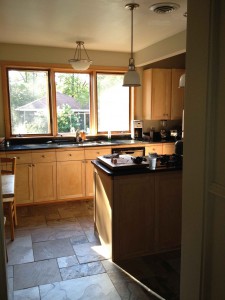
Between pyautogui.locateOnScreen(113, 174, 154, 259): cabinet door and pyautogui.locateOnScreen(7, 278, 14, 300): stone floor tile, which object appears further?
pyautogui.locateOnScreen(113, 174, 154, 259): cabinet door

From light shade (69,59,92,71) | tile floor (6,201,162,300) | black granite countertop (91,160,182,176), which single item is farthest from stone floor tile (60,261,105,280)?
light shade (69,59,92,71)

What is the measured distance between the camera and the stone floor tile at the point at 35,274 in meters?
2.47

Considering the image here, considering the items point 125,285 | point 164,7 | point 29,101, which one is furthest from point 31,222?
point 164,7

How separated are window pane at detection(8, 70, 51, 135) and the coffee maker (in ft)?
5.15

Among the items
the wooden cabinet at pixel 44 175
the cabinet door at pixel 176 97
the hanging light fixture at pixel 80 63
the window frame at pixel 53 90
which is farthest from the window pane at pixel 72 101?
the cabinet door at pixel 176 97

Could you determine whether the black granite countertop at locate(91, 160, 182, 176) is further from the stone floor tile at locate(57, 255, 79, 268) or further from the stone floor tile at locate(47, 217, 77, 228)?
the stone floor tile at locate(47, 217, 77, 228)

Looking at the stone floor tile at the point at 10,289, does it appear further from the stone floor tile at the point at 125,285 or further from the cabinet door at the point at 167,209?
the cabinet door at the point at 167,209

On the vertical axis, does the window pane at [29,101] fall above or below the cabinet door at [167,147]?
above

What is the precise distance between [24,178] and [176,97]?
10.2ft

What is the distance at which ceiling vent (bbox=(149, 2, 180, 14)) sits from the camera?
9.07ft

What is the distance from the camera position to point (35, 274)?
8.54 ft

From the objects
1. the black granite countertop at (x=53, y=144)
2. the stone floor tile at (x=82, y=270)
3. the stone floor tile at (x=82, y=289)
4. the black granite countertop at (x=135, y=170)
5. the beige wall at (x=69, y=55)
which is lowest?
the stone floor tile at (x=82, y=289)

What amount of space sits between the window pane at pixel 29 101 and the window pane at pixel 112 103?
98 cm

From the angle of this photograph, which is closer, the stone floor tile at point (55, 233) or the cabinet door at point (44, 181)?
the stone floor tile at point (55, 233)
